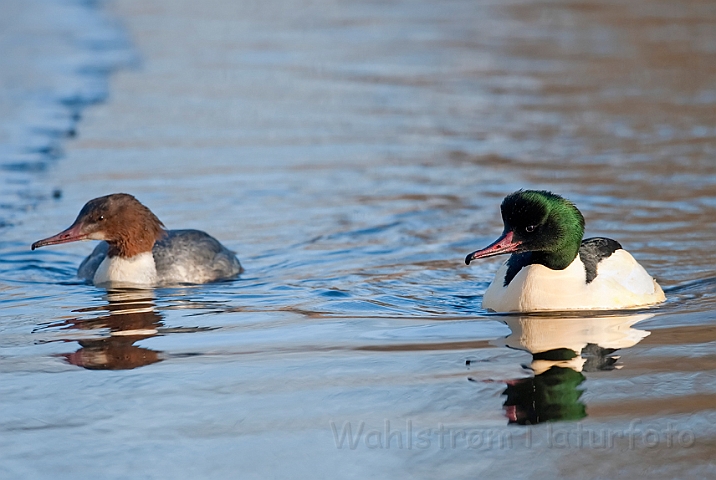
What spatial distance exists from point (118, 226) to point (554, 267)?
11.7ft

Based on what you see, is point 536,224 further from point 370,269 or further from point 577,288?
point 370,269

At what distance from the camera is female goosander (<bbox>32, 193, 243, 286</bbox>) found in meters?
8.97

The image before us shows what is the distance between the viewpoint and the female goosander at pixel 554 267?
723cm

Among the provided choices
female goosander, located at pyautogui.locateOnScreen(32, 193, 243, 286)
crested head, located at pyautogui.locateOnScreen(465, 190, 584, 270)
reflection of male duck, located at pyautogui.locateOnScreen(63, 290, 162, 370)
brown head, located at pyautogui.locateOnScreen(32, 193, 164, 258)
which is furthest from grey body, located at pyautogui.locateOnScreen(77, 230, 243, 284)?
crested head, located at pyautogui.locateOnScreen(465, 190, 584, 270)

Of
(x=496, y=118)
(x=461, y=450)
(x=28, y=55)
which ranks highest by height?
(x=28, y=55)

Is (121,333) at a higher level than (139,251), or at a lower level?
lower

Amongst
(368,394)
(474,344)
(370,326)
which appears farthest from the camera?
(370,326)

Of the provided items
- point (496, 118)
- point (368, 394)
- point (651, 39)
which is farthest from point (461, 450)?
point (651, 39)

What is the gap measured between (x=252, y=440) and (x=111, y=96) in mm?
11748

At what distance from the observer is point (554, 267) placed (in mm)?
7516

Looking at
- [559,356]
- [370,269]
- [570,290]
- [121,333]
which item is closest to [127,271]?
[370,269]

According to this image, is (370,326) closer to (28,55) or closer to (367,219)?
(367,219)

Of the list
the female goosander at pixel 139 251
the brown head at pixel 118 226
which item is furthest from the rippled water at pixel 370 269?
the brown head at pixel 118 226

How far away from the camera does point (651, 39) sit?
20281mm
